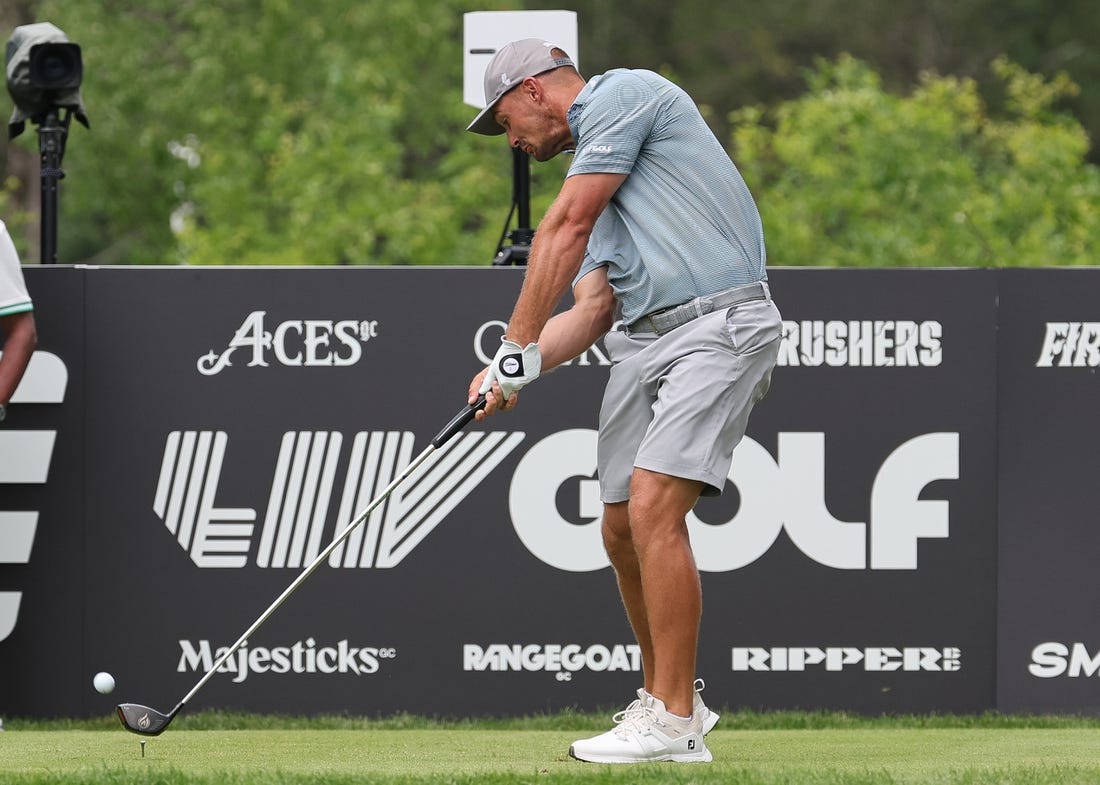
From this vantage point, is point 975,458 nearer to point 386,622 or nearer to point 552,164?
point 386,622

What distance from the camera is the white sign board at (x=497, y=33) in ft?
25.2

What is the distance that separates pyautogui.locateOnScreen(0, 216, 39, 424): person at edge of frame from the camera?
608 centimetres

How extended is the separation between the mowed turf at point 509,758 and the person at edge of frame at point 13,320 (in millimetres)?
1234

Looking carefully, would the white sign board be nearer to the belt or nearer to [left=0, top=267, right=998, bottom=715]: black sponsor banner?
[left=0, top=267, right=998, bottom=715]: black sponsor banner

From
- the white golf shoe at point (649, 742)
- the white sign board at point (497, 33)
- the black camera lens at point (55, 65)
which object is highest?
the white sign board at point (497, 33)

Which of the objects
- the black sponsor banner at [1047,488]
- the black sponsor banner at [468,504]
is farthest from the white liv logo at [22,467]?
the black sponsor banner at [1047,488]

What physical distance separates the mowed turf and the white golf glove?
1047mm

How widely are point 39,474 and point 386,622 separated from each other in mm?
1406

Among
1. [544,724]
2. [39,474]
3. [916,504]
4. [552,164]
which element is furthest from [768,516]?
[552,164]

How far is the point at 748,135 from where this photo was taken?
1870 cm

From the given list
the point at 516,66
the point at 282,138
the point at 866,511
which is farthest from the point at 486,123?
the point at 282,138

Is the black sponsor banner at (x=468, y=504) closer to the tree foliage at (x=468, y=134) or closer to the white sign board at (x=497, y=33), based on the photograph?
the white sign board at (x=497, y=33)

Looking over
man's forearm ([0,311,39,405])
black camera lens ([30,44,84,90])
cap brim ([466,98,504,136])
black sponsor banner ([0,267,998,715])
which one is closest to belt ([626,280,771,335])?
cap brim ([466,98,504,136])

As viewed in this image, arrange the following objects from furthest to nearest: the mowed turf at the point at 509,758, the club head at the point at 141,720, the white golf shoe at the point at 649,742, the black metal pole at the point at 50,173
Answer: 1. the black metal pole at the point at 50,173
2. the club head at the point at 141,720
3. the white golf shoe at the point at 649,742
4. the mowed turf at the point at 509,758
